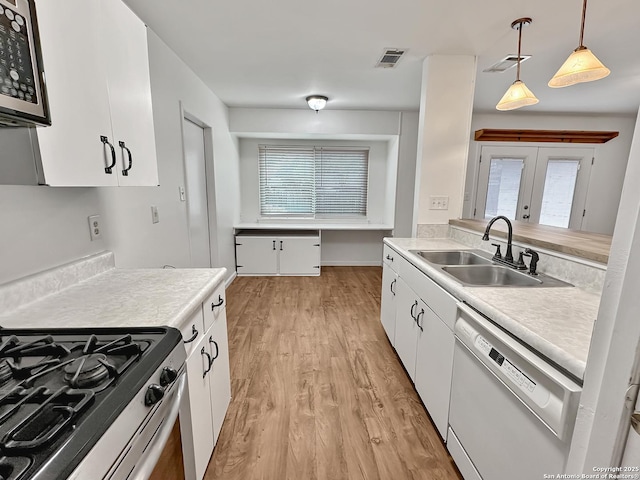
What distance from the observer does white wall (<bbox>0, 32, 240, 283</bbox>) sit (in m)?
1.07

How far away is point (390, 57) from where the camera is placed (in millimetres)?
2420

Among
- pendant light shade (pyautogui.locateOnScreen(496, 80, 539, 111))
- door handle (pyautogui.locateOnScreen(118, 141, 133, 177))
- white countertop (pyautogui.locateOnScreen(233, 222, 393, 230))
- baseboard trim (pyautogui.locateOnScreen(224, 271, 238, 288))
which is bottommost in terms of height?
baseboard trim (pyautogui.locateOnScreen(224, 271, 238, 288))

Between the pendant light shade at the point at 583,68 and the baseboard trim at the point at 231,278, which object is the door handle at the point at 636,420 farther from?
the baseboard trim at the point at 231,278

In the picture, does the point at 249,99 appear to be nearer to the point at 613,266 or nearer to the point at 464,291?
the point at 464,291

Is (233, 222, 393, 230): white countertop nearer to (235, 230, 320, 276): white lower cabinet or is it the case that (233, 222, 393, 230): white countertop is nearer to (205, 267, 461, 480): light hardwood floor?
Answer: (235, 230, 320, 276): white lower cabinet

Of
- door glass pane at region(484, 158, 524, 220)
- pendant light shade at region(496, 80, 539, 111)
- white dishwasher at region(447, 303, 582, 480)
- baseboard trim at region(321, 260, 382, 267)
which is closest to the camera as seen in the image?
white dishwasher at region(447, 303, 582, 480)

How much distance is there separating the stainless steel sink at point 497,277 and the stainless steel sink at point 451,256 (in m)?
0.18

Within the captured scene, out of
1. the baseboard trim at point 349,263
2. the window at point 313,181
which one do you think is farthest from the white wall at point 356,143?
the window at point 313,181

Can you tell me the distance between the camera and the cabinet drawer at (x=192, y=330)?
3.41ft

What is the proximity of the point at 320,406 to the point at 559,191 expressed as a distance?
4887 mm

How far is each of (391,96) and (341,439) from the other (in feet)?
11.3

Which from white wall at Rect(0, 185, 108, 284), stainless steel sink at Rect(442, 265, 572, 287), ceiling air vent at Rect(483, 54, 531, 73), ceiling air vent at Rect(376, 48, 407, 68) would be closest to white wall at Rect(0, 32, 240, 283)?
white wall at Rect(0, 185, 108, 284)

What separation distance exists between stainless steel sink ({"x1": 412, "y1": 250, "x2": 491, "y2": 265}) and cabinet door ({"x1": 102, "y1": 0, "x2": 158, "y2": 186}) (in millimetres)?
1703

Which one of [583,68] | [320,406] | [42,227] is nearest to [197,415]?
[320,406]
